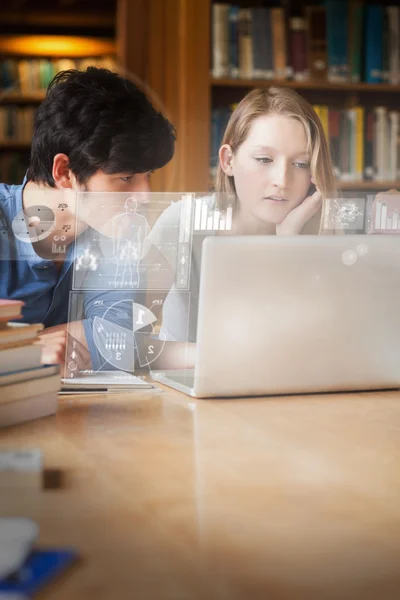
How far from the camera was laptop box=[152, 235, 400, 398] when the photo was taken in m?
1.21

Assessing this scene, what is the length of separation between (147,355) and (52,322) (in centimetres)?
56

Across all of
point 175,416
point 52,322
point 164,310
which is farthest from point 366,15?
point 175,416

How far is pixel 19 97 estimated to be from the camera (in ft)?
14.1

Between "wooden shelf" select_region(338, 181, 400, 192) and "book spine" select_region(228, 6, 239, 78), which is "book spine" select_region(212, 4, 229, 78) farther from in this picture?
"wooden shelf" select_region(338, 181, 400, 192)

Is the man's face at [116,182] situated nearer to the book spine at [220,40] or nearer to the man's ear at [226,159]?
the man's ear at [226,159]

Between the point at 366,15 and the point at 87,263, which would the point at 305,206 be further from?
the point at 366,15

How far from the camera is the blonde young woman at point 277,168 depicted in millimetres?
1956

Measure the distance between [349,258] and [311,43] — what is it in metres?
2.18

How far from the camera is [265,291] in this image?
1238 mm

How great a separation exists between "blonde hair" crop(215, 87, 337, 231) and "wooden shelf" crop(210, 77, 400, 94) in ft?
3.51

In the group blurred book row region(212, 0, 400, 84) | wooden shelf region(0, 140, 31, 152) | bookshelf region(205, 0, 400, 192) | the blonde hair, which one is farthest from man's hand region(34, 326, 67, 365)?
wooden shelf region(0, 140, 31, 152)

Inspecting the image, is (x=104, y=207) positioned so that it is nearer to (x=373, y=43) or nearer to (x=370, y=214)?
(x=370, y=214)

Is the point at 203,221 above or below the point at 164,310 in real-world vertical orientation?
above

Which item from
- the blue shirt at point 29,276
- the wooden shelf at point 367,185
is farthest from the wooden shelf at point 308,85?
the blue shirt at point 29,276
